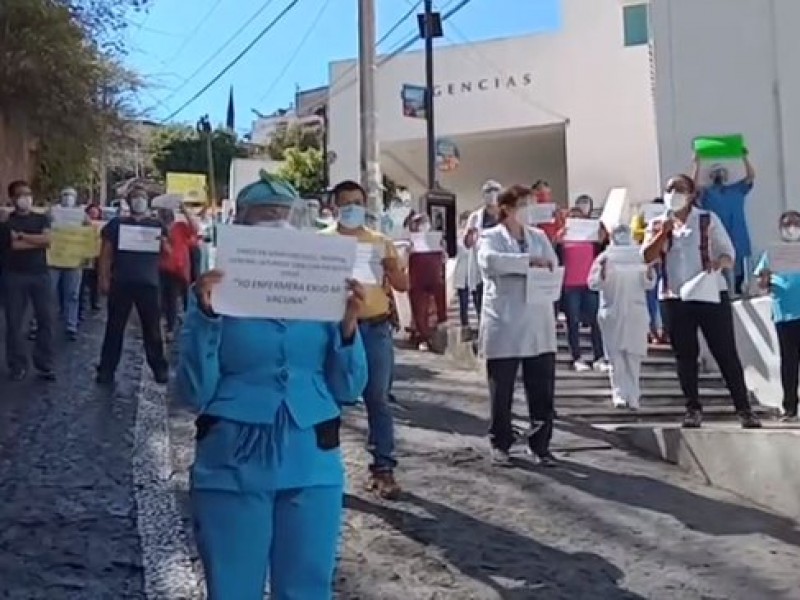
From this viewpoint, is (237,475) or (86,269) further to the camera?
(86,269)

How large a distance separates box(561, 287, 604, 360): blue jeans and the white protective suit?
3.64ft

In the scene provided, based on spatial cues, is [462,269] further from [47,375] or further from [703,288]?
[703,288]

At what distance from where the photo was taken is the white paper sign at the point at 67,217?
491 inches

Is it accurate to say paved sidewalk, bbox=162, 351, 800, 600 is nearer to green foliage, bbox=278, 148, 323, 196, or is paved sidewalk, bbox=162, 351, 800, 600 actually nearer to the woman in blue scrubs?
the woman in blue scrubs

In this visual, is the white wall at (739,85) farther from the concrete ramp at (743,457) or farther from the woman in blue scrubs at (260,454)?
the woman in blue scrubs at (260,454)

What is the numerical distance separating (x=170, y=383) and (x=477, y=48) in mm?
17473

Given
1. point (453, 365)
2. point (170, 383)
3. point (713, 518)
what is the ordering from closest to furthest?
point (713, 518)
point (170, 383)
point (453, 365)

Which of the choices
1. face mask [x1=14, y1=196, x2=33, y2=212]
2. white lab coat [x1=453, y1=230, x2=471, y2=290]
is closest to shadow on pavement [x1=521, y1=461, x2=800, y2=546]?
face mask [x1=14, y1=196, x2=33, y2=212]

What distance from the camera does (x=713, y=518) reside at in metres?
6.72

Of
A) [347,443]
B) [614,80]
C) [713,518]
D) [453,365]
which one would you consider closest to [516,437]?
[347,443]

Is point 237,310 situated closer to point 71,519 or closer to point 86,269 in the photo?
point 71,519

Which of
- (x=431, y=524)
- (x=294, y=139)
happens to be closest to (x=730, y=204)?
(x=431, y=524)

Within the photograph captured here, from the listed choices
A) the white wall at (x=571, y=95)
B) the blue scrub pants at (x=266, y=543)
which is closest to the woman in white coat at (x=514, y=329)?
the blue scrub pants at (x=266, y=543)

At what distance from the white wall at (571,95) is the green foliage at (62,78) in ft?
22.8
